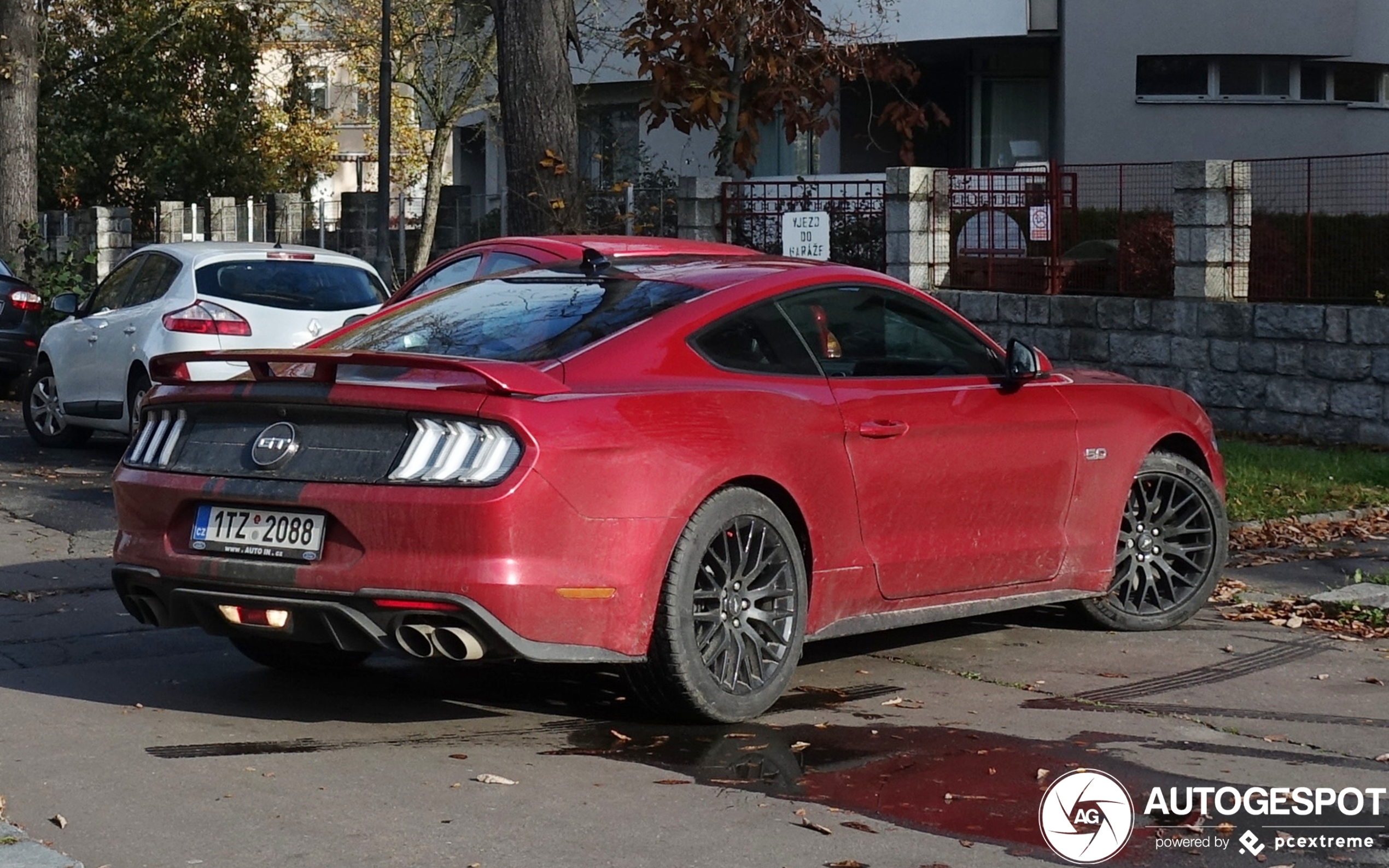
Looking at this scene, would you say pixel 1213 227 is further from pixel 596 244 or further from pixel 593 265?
pixel 593 265

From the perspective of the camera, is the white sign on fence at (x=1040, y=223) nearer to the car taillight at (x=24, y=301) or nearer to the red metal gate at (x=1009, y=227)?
the red metal gate at (x=1009, y=227)

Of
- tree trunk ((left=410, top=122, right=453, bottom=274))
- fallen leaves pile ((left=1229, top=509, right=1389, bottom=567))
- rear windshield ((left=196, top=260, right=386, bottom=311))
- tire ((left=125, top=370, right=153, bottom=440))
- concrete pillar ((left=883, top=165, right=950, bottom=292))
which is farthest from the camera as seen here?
tree trunk ((left=410, top=122, right=453, bottom=274))

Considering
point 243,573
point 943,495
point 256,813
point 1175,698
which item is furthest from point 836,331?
point 256,813

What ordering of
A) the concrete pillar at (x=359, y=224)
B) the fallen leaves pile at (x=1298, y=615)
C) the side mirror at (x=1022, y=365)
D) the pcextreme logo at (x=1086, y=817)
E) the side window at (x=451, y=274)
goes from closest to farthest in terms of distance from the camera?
the pcextreme logo at (x=1086, y=817), the side mirror at (x=1022, y=365), the fallen leaves pile at (x=1298, y=615), the side window at (x=451, y=274), the concrete pillar at (x=359, y=224)

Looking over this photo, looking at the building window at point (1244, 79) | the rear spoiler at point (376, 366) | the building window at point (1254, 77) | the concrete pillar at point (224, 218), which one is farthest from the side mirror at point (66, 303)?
the concrete pillar at point (224, 218)

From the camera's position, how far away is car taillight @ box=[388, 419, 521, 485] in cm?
584

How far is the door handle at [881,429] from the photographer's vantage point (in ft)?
22.4

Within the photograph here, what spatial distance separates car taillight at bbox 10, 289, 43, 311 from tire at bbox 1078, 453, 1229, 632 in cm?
1426

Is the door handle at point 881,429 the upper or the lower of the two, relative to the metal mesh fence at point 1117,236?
lower

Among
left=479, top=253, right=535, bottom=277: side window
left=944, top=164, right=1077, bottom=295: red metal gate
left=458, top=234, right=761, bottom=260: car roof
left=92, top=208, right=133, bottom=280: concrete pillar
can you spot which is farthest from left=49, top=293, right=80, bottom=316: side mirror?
left=92, top=208, right=133, bottom=280: concrete pillar

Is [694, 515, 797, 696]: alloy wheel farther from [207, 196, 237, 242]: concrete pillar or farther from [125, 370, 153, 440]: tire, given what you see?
[207, 196, 237, 242]: concrete pillar

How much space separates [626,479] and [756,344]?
950mm

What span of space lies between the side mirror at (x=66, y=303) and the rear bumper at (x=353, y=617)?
27.9 ft

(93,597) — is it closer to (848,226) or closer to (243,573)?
(243,573)
